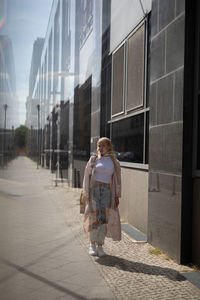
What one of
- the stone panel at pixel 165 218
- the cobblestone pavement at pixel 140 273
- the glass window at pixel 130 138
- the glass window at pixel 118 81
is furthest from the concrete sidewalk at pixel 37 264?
the glass window at pixel 118 81

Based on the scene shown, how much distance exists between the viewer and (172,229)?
5.05m

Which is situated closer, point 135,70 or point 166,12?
point 166,12

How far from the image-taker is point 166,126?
17.5ft

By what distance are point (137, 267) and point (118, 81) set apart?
5.19m

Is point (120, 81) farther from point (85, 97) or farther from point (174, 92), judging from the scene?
point (85, 97)

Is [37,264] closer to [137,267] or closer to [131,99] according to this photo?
[137,267]

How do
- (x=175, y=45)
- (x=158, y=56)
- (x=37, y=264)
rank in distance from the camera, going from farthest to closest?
1. (x=158, y=56)
2. (x=175, y=45)
3. (x=37, y=264)

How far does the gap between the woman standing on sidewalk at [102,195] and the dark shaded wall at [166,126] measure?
0.65m

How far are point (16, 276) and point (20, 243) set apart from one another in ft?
4.83

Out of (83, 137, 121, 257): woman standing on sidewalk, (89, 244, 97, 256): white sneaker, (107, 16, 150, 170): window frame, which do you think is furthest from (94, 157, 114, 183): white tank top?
(107, 16, 150, 170): window frame

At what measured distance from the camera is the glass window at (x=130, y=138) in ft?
23.8

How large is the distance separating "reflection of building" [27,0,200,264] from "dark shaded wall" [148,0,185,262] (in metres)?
0.01

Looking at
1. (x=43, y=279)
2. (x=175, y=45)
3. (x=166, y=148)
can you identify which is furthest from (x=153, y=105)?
(x=43, y=279)

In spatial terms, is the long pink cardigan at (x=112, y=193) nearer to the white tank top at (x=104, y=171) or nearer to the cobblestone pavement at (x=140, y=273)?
the white tank top at (x=104, y=171)
